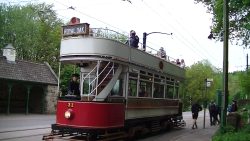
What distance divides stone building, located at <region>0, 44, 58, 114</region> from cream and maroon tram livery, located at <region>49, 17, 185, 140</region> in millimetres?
19712

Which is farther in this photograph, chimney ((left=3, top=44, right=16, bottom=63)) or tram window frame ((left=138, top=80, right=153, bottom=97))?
chimney ((left=3, top=44, right=16, bottom=63))

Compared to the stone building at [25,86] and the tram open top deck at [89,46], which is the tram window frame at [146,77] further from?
the stone building at [25,86]

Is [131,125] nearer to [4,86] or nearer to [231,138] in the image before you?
[231,138]

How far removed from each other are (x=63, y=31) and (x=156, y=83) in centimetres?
600

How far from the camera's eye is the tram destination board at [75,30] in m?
15.2

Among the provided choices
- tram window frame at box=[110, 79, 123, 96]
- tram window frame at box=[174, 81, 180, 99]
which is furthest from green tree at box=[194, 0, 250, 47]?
tram window frame at box=[110, 79, 123, 96]

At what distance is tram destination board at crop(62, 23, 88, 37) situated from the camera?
15250mm

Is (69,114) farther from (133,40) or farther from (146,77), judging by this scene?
(146,77)

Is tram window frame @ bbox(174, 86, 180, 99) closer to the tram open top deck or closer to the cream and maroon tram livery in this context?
the cream and maroon tram livery

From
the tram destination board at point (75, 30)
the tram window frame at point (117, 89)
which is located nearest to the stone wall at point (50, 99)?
the tram window frame at point (117, 89)

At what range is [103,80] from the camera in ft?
50.2

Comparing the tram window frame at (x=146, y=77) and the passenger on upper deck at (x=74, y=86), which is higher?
the tram window frame at (x=146, y=77)

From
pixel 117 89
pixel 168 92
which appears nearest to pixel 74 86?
pixel 117 89

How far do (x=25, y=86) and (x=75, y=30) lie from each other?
2348 centimetres
